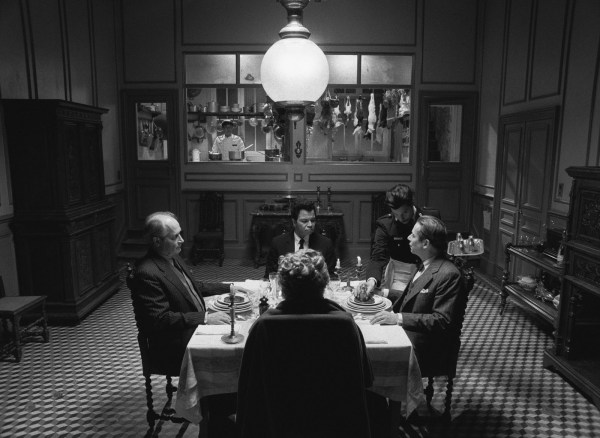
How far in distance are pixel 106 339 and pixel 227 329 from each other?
7.42 feet

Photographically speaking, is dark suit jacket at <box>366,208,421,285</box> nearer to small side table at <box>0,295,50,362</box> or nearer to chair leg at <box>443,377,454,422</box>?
chair leg at <box>443,377,454,422</box>

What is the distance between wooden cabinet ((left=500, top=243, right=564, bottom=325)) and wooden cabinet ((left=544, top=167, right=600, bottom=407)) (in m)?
0.41

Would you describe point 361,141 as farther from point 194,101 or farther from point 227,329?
point 227,329

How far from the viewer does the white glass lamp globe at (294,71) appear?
2066 millimetres

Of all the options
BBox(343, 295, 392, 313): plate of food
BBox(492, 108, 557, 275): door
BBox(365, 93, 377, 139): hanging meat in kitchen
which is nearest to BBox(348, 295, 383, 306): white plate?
BBox(343, 295, 392, 313): plate of food

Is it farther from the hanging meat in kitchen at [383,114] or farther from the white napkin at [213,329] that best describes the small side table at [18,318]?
the hanging meat in kitchen at [383,114]

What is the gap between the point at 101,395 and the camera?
325 centimetres

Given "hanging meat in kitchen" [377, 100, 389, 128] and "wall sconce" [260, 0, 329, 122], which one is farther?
"hanging meat in kitchen" [377, 100, 389, 128]

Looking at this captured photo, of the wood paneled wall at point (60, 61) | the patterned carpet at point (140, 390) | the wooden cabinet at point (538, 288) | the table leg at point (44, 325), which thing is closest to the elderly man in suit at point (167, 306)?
the patterned carpet at point (140, 390)

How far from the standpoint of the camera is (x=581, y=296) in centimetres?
333

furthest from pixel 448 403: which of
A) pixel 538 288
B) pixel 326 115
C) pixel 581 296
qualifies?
pixel 326 115

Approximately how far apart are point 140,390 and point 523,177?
4.23 m

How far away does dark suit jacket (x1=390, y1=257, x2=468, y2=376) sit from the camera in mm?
2418

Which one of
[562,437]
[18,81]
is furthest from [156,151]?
[562,437]
